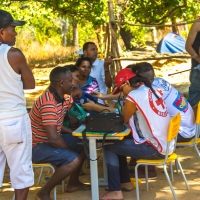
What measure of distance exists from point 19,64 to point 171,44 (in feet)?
63.0

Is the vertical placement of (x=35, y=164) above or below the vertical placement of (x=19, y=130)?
below

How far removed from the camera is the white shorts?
387cm

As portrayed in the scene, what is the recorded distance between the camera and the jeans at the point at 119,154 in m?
4.61

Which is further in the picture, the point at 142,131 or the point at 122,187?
the point at 122,187

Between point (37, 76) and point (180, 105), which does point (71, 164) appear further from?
point (37, 76)

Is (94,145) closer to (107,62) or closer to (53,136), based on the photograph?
(53,136)

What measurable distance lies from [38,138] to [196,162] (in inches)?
92.5

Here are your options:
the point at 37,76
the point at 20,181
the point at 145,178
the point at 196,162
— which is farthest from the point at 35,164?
the point at 37,76

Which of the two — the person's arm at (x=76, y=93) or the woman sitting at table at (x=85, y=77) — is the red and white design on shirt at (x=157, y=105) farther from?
the woman sitting at table at (x=85, y=77)

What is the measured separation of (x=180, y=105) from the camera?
16.8ft

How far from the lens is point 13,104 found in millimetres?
3885

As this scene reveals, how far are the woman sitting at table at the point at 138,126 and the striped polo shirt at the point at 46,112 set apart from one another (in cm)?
54

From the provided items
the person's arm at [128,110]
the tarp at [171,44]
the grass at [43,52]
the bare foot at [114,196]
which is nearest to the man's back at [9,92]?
the person's arm at [128,110]

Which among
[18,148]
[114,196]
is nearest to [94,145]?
[114,196]
